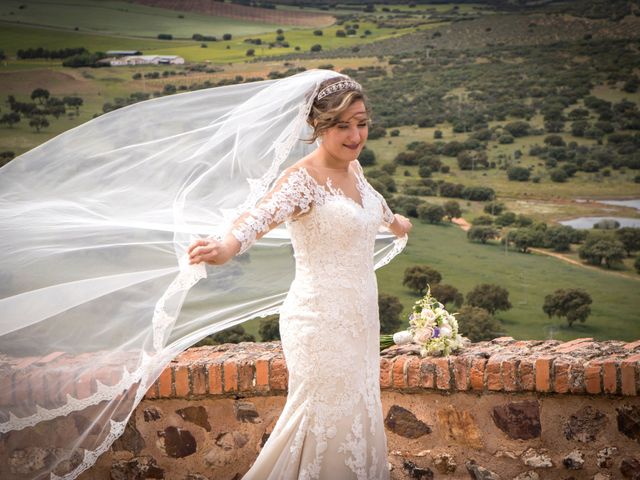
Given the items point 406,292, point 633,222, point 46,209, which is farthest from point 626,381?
point 633,222

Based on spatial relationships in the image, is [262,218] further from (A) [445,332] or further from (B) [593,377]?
(B) [593,377]

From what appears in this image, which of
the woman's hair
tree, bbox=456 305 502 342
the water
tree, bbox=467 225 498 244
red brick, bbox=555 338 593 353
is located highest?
the woman's hair

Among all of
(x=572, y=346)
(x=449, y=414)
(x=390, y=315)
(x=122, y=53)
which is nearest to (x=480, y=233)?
(x=390, y=315)

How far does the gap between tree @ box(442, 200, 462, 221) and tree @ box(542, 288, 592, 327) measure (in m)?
1.55

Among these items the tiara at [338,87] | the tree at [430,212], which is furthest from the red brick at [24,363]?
the tree at [430,212]

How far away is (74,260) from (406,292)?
22.3ft

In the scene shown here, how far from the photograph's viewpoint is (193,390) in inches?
129

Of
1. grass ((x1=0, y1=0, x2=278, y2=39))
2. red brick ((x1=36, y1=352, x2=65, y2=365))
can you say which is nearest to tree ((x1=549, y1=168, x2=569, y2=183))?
grass ((x1=0, y1=0, x2=278, y2=39))

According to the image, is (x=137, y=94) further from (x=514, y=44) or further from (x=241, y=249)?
(x=241, y=249)

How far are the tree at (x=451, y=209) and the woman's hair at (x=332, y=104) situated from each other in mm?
7722

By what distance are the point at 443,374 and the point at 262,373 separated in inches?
28.3

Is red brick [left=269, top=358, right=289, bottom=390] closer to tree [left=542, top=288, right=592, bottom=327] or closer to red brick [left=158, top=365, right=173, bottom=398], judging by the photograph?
red brick [left=158, top=365, right=173, bottom=398]

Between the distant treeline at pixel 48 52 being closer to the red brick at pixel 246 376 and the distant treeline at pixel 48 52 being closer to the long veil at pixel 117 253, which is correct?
the long veil at pixel 117 253

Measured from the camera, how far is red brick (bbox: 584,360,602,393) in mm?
2986
